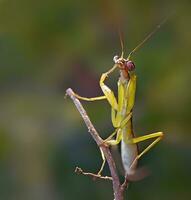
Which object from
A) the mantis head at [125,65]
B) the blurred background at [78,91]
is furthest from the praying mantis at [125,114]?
the blurred background at [78,91]

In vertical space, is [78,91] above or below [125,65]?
above

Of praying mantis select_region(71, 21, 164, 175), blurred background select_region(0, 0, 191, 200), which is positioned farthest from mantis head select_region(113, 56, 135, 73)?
blurred background select_region(0, 0, 191, 200)

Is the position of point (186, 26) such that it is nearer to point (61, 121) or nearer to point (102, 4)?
point (102, 4)

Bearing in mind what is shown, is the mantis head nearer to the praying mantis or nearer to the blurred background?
the praying mantis

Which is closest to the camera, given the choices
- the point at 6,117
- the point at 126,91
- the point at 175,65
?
the point at 126,91

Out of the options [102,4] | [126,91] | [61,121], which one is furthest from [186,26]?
[126,91]

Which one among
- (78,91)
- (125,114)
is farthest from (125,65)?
(78,91)

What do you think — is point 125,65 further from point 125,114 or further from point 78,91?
point 78,91

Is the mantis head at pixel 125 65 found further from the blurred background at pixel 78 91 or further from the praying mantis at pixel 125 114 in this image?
the blurred background at pixel 78 91
